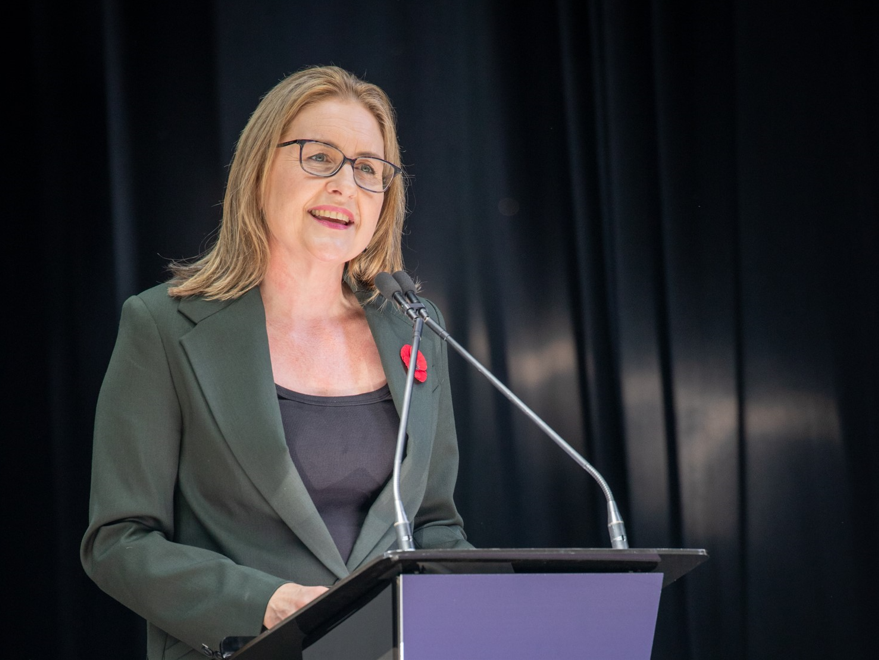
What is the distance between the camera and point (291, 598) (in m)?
1.44

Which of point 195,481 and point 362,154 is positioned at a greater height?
point 362,154

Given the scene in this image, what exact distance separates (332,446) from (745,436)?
121 centimetres

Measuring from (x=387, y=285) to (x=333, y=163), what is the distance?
362 mm

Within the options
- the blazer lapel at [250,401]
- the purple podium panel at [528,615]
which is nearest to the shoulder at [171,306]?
the blazer lapel at [250,401]

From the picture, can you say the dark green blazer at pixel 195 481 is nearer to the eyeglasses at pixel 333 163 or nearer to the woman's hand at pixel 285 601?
the woman's hand at pixel 285 601

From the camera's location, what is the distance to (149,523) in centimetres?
168

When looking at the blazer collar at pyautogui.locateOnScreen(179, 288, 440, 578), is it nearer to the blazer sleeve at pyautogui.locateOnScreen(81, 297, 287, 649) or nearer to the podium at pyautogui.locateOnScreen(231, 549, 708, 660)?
the blazer sleeve at pyautogui.locateOnScreen(81, 297, 287, 649)

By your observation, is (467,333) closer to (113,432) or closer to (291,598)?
(113,432)

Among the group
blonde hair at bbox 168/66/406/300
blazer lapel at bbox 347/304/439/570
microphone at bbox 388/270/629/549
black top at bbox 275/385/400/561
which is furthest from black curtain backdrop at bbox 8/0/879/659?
microphone at bbox 388/270/629/549

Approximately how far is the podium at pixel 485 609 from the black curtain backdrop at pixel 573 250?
133 cm

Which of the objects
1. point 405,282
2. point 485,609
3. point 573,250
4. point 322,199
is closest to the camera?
point 485,609

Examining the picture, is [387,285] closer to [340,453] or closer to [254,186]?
[340,453]

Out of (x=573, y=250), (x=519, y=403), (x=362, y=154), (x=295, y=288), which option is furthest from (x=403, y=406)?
(x=573, y=250)

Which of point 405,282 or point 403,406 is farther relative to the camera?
point 405,282
